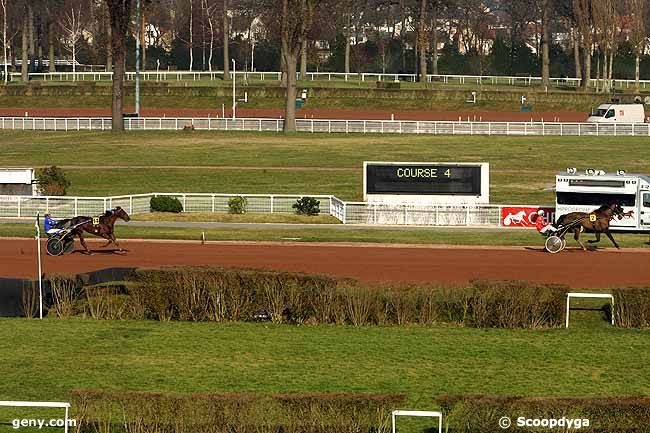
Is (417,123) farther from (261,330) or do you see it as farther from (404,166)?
(261,330)

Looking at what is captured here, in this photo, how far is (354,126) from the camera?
231 ft

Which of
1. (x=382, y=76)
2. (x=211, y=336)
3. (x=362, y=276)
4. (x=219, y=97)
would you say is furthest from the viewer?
(x=382, y=76)

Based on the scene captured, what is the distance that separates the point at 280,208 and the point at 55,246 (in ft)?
40.5

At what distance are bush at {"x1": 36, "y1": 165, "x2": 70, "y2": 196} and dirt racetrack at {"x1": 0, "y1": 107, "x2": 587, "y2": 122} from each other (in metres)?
33.5

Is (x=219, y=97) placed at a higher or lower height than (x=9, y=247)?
higher

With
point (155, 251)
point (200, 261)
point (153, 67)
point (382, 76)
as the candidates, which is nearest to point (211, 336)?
point (200, 261)

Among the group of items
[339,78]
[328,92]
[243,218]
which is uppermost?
[339,78]

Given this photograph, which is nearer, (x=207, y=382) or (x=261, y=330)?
(x=207, y=382)

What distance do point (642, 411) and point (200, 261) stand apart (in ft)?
63.1

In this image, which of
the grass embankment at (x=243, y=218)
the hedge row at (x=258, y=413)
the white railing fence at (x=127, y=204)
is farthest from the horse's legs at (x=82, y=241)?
the hedge row at (x=258, y=413)

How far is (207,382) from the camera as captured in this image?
63.0ft

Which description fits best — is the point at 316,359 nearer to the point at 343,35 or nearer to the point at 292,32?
the point at 292,32

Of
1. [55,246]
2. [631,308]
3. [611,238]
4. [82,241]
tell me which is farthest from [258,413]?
[611,238]
